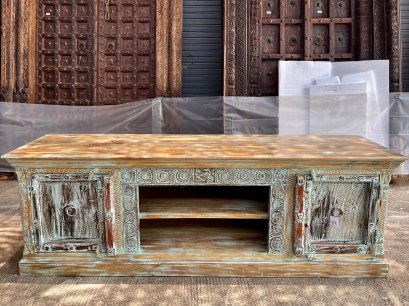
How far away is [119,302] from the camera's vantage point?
102 inches

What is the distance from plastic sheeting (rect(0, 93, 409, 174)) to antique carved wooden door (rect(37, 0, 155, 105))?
25.9 inches

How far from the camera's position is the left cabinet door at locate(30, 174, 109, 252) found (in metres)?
2.85

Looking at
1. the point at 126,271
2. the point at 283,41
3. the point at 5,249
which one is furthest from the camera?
the point at 283,41

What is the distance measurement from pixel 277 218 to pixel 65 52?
508cm

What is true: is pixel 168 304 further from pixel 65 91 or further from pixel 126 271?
pixel 65 91

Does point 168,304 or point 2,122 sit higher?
point 2,122

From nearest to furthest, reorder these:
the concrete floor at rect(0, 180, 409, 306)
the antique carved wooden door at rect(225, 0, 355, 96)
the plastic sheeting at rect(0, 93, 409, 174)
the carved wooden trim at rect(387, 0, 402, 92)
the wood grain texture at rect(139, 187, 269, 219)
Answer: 1. the concrete floor at rect(0, 180, 409, 306)
2. the wood grain texture at rect(139, 187, 269, 219)
3. the plastic sheeting at rect(0, 93, 409, 174)
4. the carved wooden trim at rect(387, 0, 402, 92)
5. the antique carved wooden door at rect(225, 0, 355, 96)

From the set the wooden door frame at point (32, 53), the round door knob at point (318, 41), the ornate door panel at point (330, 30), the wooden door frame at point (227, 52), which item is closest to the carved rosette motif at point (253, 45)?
the wooden door frame at point (227, 52)

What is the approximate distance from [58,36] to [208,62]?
2.20 m

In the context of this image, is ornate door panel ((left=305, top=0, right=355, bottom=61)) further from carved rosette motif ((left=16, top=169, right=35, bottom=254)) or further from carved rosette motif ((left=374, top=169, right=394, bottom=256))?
carved rosette motif ((left=16, top=169, right=35, bottom=254))

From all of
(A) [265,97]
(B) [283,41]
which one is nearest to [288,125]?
(A) [265,97]

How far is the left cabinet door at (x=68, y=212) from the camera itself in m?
2.85

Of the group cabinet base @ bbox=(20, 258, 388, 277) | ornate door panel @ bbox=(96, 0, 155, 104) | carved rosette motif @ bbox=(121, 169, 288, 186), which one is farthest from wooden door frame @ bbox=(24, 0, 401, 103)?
cabinet base @ bbox=(20, 258, 388, 277)

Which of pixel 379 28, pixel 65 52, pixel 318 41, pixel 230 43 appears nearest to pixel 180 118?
pixel 230 43
